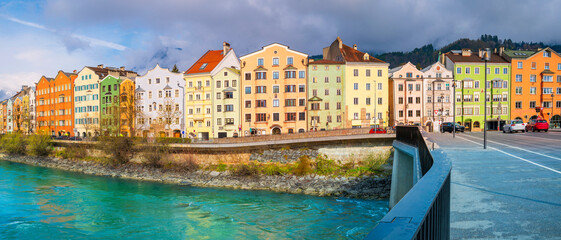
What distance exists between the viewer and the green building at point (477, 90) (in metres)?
61.6

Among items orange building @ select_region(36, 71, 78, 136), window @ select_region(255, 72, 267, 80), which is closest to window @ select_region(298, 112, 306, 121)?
window @ select_region(255, 72, 267, 80)

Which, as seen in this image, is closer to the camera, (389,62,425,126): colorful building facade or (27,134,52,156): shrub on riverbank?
(27,134,52,156): shrub on riverbank

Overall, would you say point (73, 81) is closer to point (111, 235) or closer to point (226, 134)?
point (226, 134)

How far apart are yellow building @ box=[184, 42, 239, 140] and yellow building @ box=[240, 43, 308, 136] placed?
236 inches

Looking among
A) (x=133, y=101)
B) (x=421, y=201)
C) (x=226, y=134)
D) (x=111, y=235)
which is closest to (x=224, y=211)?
(x=111, y=235)

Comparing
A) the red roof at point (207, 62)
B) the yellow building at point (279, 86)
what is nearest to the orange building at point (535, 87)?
the yellow building at point (279, 86)

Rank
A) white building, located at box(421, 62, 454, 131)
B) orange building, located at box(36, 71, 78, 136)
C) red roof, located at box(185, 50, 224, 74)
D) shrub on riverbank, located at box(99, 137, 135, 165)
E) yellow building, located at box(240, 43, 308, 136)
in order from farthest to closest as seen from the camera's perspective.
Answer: orange building, located at box(36, 71, 78, 136) → white building, located at box(421, 62, 454, 131) → red roof, located at box(185, 50, 224, 74) → yellow building, located at box(240, 43, 308, 136) → shrub on riverbank, located at box(99, 137, 135, 165)

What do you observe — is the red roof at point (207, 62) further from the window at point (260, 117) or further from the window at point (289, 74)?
the window at point (289, 74)

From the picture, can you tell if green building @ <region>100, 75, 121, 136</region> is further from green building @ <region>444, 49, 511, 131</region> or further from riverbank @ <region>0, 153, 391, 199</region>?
green building @ <region>444, 49, 511, 131</region>

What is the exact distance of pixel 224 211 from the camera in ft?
81.7

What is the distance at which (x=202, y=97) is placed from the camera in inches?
2290

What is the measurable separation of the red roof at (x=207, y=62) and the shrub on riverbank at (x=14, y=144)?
29.5 meters

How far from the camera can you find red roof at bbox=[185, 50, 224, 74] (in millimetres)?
59841

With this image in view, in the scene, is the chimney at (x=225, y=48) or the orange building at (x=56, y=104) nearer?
the chimney at (x=225, y=48)
